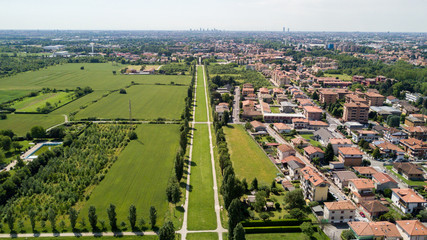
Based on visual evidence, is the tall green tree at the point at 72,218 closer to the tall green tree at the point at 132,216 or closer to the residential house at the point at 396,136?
the tall green tree at the point at 132,216

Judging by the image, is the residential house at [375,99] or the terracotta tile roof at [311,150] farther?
the residential house at [375,99]

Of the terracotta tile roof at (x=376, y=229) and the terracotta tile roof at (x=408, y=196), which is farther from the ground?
the terracotta tile roof at (x=408, y=196)

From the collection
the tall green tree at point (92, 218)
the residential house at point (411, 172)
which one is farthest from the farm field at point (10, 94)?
the residential house at point (411, 172)

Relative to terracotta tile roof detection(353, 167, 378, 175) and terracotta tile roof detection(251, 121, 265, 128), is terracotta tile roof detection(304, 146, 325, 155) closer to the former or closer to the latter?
terracotta tile roof detection(353, 167, 378, 175)

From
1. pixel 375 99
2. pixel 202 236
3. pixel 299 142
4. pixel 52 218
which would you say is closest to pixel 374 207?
pixel 202 236

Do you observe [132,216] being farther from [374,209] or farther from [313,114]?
[313,114]

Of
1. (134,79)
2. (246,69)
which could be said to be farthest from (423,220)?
(246,69)

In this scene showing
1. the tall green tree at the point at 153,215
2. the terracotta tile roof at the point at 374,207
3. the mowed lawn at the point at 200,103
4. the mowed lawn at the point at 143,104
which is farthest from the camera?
the mowed lawn at the point at 143,104
